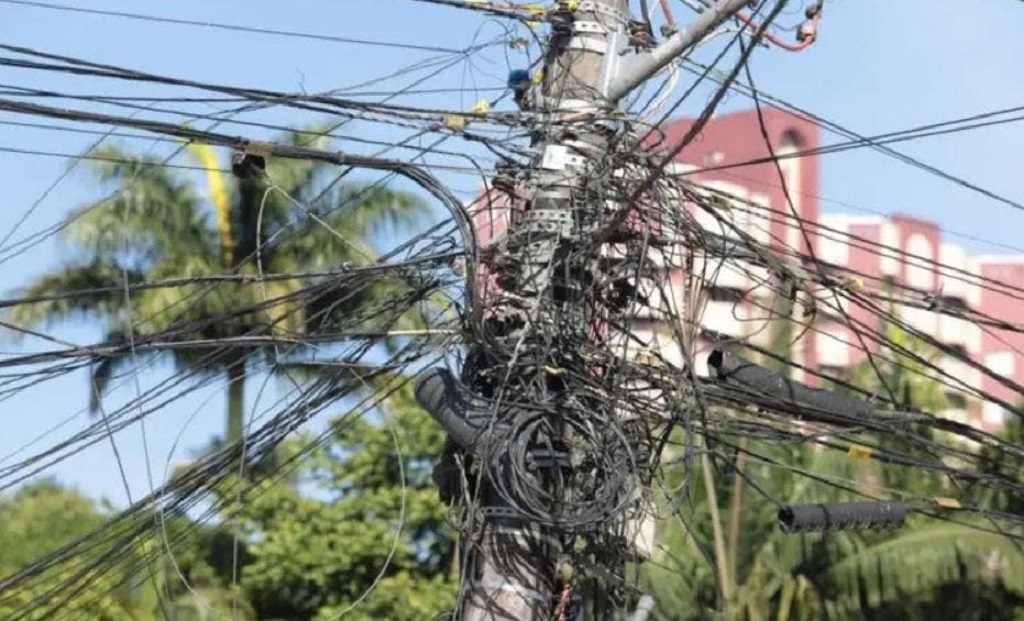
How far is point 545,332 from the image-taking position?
9.08 meters

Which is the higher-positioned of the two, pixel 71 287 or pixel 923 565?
pixel 71 287

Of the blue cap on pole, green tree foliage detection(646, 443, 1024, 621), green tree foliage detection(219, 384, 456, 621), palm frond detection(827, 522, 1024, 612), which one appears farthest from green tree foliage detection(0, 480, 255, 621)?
the blue cap on pole

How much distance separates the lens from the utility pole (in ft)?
28.9

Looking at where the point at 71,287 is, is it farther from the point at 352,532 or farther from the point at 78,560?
the point at 78,560

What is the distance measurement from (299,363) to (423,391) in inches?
24.5

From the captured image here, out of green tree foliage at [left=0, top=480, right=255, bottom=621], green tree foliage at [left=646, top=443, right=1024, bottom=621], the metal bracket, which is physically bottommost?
green tree foliage at [left=0, top=480, right=255, bottom=621]

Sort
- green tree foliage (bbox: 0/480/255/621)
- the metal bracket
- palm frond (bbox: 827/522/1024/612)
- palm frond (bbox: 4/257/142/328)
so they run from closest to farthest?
1. the metal bracket
2. palm frond (bbox: 827/522/1024/612)
3. green tree foliage (bbox: 0/480/255/621)
4. palm frond (bbox: 4/257/142/328)

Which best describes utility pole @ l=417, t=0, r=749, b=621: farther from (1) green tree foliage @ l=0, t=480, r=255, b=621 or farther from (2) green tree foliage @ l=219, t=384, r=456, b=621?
(2) green tree foliage @ l=219, t=384, r=456, b=621

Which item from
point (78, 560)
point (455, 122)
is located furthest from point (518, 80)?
point (78, 560)

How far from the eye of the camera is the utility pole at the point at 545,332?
28.9 feet

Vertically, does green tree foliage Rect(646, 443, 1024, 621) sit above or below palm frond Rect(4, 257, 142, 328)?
below

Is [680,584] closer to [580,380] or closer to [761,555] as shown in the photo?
[761,555]

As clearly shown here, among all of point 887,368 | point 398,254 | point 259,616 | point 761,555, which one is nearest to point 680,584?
point 761,555

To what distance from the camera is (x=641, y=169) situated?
955 cm
